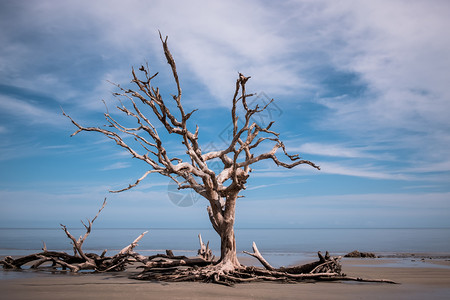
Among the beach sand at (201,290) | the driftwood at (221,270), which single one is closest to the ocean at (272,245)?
the driftwood at (221,270)

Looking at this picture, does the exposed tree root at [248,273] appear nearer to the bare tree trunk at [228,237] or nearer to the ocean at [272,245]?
the bare tree trunk at [228,237]

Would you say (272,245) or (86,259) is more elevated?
(86,259)

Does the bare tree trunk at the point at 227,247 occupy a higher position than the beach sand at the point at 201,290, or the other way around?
the bare tree trunk at the point at 227,247

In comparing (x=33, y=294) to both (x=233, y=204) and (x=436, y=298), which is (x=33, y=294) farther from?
(x=436, y=298)

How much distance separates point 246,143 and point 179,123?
227 centimetres

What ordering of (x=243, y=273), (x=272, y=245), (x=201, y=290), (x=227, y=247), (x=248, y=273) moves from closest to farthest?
(x=201, y=290) → (x=243, y=273) → (x=248, y=273) → (x=227, y=247) → (x=272, y=245)

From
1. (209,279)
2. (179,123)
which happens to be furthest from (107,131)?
(209,279)

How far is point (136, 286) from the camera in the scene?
9.57 metres

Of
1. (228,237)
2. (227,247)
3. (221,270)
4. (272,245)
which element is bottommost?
(272,245)

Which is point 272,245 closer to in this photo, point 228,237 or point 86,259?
point 86,259

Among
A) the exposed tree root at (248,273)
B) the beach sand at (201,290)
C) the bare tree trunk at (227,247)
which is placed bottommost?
the beach sand at (201,290)

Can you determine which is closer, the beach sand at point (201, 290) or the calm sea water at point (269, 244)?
the beach sand at point (201, 290)

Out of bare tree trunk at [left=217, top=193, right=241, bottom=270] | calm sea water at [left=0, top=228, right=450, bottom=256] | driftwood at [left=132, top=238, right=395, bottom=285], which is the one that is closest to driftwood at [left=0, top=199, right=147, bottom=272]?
driftwood at [left=132, top=238, right=395, bottom=285]

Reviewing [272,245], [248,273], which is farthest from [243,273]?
[272,245]
